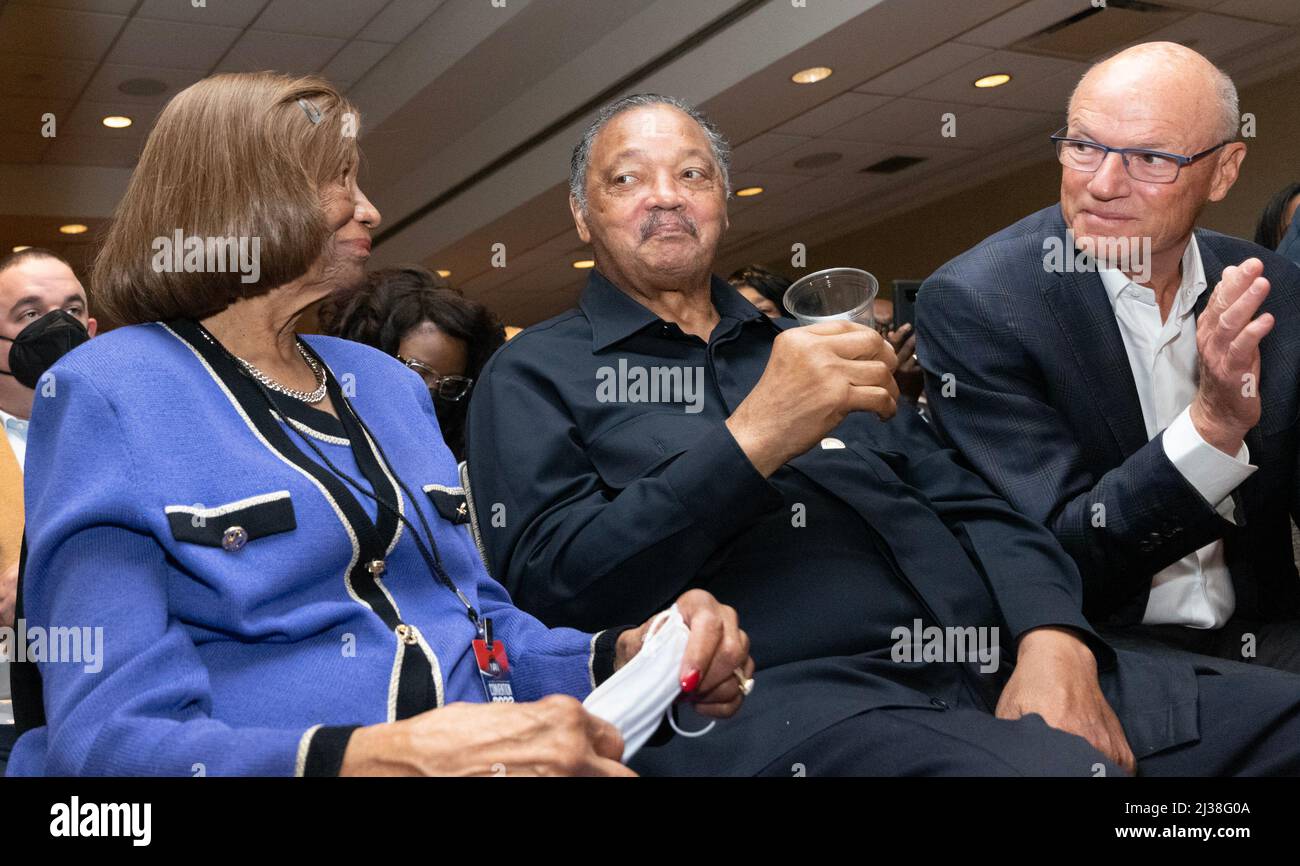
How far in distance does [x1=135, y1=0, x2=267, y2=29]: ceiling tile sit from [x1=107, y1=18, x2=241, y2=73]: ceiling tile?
0.20 ft

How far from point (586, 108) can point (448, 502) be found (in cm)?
612

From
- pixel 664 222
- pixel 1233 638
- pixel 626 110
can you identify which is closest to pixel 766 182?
pixel 626 110

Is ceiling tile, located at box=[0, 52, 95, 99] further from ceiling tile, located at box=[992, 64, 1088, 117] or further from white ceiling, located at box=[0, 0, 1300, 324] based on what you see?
ceiling tile, located at box=[992, 64, 1088, 117]

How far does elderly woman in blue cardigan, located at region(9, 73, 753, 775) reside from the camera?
1.00 metres

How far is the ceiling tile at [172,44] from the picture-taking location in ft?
20.4

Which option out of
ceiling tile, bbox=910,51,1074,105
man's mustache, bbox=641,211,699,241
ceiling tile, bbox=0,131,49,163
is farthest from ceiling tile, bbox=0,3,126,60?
man's mustache, bbox=641,211,699,241

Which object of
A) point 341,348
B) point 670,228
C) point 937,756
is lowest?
point 937,756

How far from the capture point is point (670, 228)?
Result: 1853mm

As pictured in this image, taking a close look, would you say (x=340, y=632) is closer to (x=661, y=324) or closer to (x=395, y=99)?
(x=661, y=324)

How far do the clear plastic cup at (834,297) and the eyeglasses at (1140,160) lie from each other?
55 cm

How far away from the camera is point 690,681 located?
3.79 ft

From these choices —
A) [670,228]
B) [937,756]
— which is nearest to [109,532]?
[937,756]

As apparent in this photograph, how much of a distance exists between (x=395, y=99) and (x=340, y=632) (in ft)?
21.6

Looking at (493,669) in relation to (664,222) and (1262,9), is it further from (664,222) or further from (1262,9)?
(1262,9)
